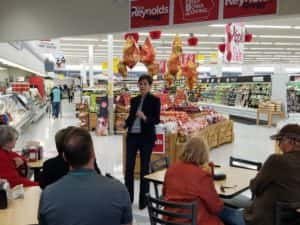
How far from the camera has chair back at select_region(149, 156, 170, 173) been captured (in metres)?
4.01

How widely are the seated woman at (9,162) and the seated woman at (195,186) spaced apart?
1430 mm

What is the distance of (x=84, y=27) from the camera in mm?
5934

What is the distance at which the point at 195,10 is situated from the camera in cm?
490

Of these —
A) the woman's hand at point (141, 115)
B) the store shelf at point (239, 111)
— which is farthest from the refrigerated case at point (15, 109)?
the store shelf at point (239, 111)

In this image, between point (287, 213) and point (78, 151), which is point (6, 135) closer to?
point (78, 151)

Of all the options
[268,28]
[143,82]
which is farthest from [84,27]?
[268,28]

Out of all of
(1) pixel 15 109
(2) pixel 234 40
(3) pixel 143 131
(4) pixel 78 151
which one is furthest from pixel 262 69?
(4) pixel 78 151

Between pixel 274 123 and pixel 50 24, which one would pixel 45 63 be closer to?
pixel 274 123

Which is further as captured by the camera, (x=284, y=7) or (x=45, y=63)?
(x=45, y=63)

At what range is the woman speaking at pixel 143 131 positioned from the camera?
15.5 feet

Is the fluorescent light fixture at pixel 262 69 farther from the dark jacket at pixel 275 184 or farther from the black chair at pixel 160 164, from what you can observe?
the dark jacket at pixel 275 184

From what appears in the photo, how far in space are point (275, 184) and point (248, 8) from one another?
2.58 meters

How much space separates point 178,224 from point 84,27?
13.6 feet

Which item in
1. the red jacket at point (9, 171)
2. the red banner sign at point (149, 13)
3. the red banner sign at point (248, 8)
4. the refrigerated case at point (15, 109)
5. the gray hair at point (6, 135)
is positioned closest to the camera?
the red jacket at point (9, 171)
